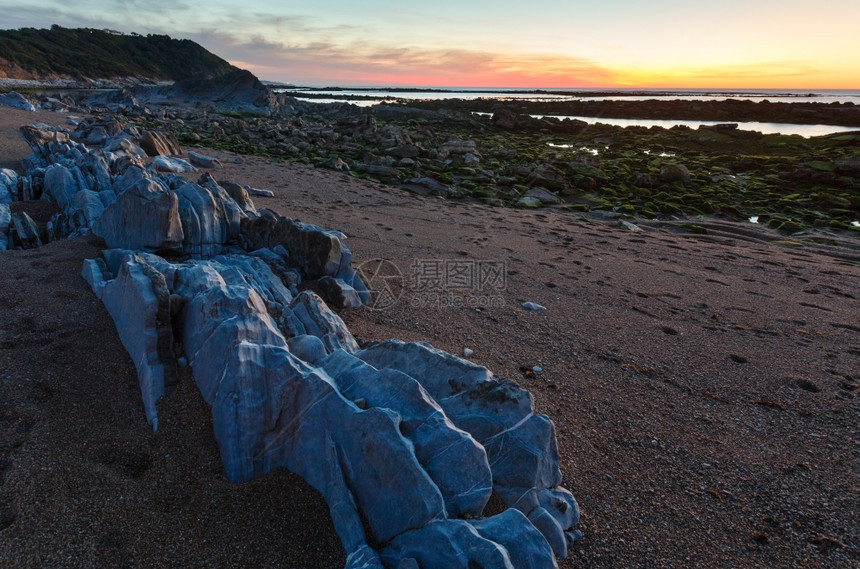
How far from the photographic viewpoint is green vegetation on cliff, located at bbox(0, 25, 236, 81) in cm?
7612

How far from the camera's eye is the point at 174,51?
11388 centimetres

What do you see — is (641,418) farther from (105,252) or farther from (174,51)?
(174,51)

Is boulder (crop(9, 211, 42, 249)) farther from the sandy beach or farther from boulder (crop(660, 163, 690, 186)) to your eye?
boulder (crop(660, 163, 690, 186))

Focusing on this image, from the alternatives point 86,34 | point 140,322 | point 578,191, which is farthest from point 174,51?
point 140,322

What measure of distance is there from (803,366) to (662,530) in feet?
13.2

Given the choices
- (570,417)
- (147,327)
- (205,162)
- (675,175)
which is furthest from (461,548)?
(675,175)

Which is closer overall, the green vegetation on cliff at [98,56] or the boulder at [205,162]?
the boulder at [205,162]

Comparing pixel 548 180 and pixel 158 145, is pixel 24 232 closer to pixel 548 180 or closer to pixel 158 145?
pixel 158 145

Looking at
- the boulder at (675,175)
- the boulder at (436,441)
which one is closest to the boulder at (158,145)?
the boulder at (436,441)

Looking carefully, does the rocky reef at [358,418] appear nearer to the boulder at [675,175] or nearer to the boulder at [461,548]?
the boulder at [461,548]
